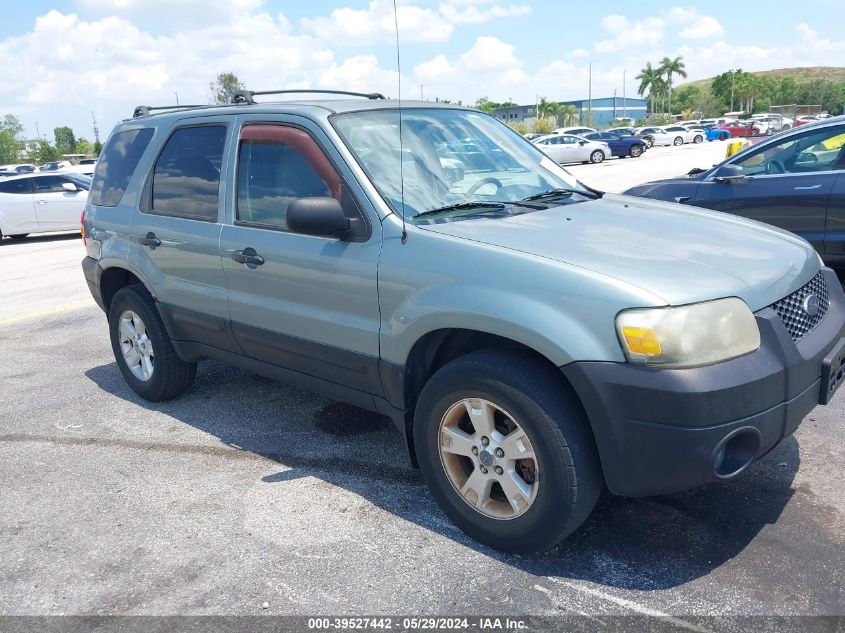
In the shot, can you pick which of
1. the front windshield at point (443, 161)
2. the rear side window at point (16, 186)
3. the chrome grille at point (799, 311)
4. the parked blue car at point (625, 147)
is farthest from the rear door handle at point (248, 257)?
the parked blue car at point (625, 147)

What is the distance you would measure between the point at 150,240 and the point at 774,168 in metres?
5.55

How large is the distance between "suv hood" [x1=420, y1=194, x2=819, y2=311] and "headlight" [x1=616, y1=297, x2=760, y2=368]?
0.20 feet

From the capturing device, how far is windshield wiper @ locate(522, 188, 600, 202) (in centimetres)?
389

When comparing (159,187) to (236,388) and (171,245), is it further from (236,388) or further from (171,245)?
(236,388)

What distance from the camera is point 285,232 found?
150 inches

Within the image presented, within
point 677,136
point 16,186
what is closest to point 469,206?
point 16,186

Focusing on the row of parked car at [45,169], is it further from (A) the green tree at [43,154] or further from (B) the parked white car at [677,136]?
(B) the parked white car at [677,136]

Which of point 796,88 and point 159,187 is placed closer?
point 159,187

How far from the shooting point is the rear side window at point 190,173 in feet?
14.0

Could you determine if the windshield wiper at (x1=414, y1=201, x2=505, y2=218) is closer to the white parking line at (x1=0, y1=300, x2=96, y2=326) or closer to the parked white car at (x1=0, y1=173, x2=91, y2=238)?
the white parking line at (x1=0, y1=300, x2=96, y2=326)

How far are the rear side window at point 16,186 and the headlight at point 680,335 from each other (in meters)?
16.4

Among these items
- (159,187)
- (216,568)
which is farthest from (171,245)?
(216,568)

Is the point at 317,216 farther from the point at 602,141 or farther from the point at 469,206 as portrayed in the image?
the point at 602,141

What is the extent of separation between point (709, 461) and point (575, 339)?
633mm
